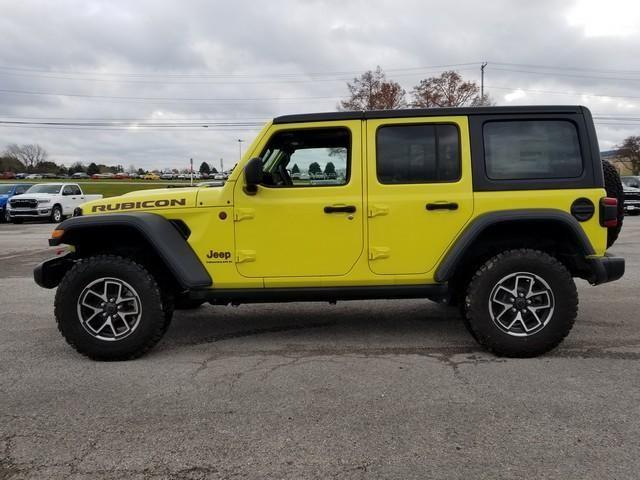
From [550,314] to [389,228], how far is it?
142 cm

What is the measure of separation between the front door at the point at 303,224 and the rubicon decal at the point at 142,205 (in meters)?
0.48

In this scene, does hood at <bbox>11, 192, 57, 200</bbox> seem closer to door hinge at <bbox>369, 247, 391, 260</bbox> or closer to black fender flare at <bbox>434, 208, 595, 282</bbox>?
door hinge at <bbox>369, 247, 391, 260</bbox>

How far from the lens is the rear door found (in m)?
4.08

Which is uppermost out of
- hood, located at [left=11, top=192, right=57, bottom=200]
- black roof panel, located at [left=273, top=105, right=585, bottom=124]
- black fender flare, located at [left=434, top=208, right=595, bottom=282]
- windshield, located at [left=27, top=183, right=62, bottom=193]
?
windshield, located at [left=27, top=183, right=62, bottom=193]

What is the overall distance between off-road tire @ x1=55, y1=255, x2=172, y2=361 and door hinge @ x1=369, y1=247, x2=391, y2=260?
5.66ft

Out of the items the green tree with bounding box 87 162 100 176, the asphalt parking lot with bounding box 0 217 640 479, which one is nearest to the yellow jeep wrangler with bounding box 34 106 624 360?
the asphalt parking lot with bounding box 0 217 640 479

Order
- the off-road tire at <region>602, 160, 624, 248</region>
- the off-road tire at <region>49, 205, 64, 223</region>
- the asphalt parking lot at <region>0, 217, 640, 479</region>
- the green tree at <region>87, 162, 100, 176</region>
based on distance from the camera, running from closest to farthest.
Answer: the asphalt parking lot at <region>0, 217, 640, 479</region> < the off-road tire at <region>602, 160, 624, 248</region> < the off-road tire at <region>49, 205, 64, 223</region> < the green tree at <region>87, 162, 100, 176</region>

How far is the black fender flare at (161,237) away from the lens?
158 inches

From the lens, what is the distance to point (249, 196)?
4.12 meters

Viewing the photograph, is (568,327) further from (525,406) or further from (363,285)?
(363,285)

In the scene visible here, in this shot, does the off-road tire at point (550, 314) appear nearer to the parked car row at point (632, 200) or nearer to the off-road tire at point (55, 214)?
the parked car row at point (632, 200)

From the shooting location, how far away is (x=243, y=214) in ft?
13.5

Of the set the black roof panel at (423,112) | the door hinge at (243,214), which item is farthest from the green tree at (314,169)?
the door hinge at (243,214)

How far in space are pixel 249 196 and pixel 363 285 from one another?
1.17 m
